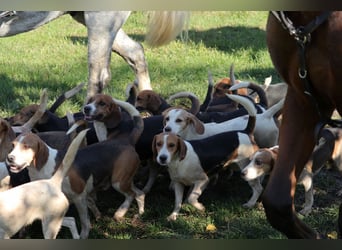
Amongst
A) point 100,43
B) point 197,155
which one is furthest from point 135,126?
point 100,43

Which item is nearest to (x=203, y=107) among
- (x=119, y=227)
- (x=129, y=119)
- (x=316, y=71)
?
(x=129, y=119)

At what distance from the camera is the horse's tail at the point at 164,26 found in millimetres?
7070

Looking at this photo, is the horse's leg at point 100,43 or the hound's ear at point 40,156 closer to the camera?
the hound's ear at point 40,156

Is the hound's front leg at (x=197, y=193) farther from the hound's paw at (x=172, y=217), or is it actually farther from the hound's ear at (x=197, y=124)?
the hound's ear at (x=197, y=124)

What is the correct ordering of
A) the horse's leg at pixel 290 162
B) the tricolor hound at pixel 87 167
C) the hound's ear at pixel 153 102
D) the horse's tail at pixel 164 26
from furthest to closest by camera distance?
the horse's tail at pixel 164 26, the hound's ear at pixel 153 102, the tricolor hound at pixel 87 167, the horse's leg at pixel 290 162

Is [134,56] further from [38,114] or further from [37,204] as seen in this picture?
[37,204]

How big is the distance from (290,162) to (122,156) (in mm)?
1780

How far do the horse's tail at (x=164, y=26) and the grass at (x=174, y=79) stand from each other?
596 millimetres

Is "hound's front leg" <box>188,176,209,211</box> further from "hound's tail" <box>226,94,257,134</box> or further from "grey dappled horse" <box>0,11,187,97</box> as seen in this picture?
"grey dappled horse" <box>0,11,187,97</box>

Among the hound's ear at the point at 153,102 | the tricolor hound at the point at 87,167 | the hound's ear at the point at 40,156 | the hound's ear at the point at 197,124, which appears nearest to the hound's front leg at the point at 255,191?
the hound's ear at the point at 197,124

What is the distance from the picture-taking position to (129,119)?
4977 millimetres
